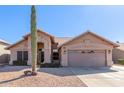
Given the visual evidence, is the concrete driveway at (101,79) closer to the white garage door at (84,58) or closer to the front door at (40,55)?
the white garage door at (84,58)

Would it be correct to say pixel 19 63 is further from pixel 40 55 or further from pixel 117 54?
pixel 117 54

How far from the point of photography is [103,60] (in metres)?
26.9

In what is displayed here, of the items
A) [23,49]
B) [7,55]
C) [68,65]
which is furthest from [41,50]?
[7,55]

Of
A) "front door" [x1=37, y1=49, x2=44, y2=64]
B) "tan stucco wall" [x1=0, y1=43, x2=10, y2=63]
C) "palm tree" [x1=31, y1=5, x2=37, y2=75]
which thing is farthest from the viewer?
"tan stucco wall" [x1=0, y1=43, x2=10, y2=63]

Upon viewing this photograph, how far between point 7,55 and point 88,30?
17.1 meters

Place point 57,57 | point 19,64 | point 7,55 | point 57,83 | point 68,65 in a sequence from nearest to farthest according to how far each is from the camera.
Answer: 1. point 57,83
2. point 68,65
3. point 19,64
4. point 57,57
5. point 7,55

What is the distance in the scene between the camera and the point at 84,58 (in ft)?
87.7

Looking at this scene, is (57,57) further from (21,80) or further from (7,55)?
(21,80)

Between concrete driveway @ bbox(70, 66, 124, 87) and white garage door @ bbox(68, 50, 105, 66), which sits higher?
white garage door @ bbox(68, 50, 105, 66)

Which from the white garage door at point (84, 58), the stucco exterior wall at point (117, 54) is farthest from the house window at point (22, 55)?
the stucco exterior wall at point (117, 54)

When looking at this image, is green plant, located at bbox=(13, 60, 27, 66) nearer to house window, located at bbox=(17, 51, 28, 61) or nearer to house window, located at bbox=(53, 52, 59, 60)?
house window, located at bbox=(17, 51, 28, 61)

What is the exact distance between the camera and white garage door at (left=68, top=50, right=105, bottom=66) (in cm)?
2667

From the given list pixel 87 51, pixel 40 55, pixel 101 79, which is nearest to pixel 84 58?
pixel 87 51

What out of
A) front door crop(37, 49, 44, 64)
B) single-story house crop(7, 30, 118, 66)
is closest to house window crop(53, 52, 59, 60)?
front door crop(37, 49, 44, 64)
